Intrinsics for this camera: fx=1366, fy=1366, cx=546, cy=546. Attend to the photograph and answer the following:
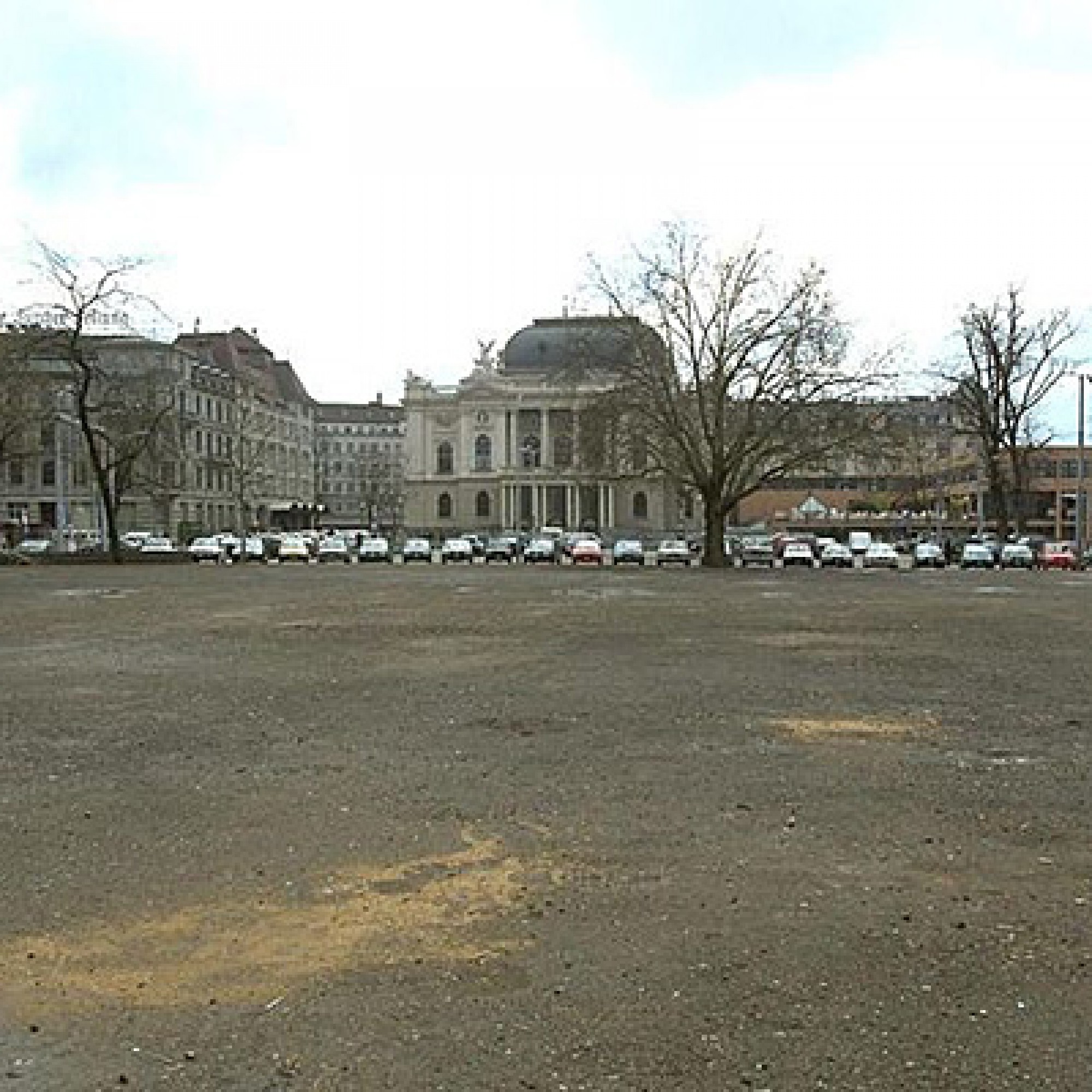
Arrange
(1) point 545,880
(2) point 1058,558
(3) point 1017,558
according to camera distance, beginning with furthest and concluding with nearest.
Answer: (3) point 1017,558, (2) point 1058,558, (1) point 545,880

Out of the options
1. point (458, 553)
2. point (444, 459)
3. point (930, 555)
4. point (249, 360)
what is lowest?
point (930, 555)

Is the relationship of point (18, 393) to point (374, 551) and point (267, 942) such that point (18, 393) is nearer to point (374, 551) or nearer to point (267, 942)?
point (374, 551)

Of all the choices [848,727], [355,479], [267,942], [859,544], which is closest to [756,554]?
[859,544]

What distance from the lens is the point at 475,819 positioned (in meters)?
8.70

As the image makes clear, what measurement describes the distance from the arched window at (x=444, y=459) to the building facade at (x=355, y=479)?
68.2 ft

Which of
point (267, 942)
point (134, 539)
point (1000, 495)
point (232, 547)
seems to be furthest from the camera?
point (134, 539)

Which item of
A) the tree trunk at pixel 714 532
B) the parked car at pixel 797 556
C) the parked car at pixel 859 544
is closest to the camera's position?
the tree trunk at pixel 714 532

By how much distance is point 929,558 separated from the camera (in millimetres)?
68250

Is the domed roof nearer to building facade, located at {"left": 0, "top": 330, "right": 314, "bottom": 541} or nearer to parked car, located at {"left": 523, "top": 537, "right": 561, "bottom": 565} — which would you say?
parked car, located at {"left": 523, "top": 537, "right": 561, "bottom": 565}

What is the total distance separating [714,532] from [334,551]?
23.9m

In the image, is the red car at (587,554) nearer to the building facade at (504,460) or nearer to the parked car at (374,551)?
the parked car at (374,551)

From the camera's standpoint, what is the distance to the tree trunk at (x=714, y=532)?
6053 centimetres

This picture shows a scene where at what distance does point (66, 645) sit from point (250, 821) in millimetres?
13414

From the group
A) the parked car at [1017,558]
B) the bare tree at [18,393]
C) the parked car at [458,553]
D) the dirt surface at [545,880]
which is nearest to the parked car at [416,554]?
the parked car at [458,553]
